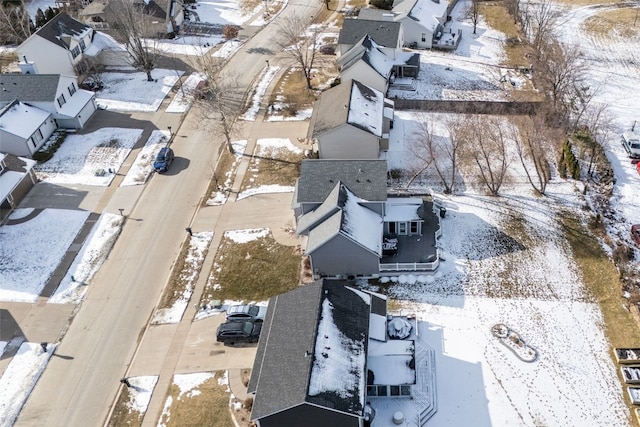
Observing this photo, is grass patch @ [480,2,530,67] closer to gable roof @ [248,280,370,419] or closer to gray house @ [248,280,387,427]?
gray house @ [248,280,387,427]

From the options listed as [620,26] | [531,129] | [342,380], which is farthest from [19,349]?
[620,26]

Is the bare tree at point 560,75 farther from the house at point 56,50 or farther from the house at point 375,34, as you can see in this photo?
the house at point 56,50

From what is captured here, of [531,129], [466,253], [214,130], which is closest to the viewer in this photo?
[466,253]

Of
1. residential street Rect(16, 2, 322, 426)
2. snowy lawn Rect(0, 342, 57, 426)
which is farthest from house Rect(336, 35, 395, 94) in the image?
snowy lawn Rect(0, 342, 57, 426)

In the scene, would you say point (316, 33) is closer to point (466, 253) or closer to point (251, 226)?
point (251, 226)

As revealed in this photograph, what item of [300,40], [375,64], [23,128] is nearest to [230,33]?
[300,40]

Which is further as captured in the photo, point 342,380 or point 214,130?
point 214,130
